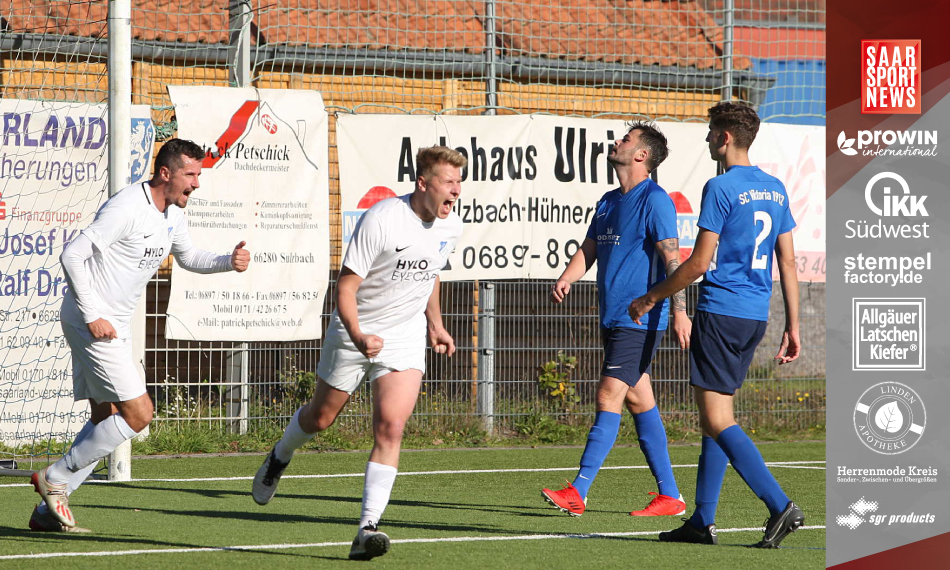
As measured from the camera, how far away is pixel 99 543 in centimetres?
657

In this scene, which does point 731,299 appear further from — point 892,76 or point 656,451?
point 656,451

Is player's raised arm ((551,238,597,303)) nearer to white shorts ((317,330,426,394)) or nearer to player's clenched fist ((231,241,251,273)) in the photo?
white shorts ((317,330,426,394))

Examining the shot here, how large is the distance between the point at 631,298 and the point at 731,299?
1.33 metres

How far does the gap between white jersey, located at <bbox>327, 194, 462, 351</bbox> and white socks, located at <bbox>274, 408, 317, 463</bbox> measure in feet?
2.47

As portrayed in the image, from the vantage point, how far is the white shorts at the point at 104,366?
6848mm

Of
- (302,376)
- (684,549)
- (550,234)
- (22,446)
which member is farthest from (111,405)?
(550,234)

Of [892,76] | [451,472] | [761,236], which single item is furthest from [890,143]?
[451,472]

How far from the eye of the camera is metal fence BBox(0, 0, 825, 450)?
11625mm

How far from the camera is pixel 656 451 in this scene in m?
8.13

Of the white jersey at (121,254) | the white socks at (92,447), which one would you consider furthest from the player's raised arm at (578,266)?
the white socks at (92,447)

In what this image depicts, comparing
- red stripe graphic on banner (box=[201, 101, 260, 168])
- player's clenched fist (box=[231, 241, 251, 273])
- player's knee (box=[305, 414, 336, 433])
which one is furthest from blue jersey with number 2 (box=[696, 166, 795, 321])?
red stripe graphic on banner (box=[201, 101, 260, 168])

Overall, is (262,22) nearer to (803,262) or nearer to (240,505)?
(803,262)

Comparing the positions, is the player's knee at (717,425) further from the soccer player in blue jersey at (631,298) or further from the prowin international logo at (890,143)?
the prowin international logo at (890,143)

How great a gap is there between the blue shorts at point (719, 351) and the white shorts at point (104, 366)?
3.02m
